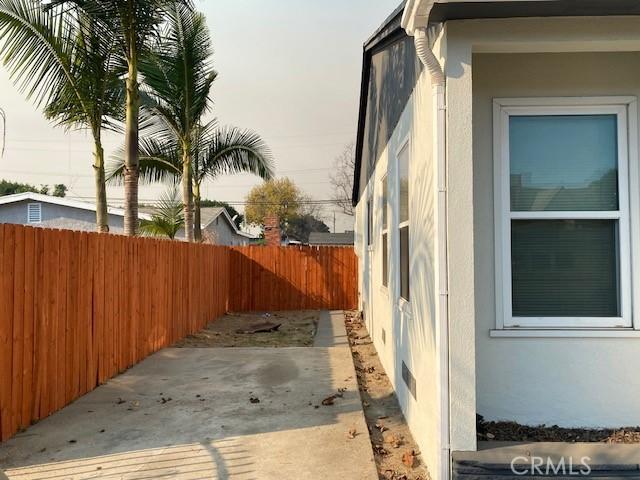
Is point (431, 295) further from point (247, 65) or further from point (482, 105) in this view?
point (247, 65)

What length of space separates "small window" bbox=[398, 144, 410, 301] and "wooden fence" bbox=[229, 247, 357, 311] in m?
9.78

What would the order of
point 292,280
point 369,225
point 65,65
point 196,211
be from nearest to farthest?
point 65,65 < point 369,225 < point 196,211 < point 292,280

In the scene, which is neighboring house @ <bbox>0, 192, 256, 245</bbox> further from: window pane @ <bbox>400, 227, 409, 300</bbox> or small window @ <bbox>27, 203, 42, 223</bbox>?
window pane @ <bbox>400, 227, 409, 300</bbox>

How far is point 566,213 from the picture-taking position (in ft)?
11.5

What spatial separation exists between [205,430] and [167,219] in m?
11.7

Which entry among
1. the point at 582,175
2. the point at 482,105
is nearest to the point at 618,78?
the point at 582,175

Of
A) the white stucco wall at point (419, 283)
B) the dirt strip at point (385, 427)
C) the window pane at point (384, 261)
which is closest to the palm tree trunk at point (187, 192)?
the dirt strip at point (385, 427)

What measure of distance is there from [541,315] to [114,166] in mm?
11773

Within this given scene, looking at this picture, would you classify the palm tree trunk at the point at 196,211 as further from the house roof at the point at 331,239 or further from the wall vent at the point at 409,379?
the house roof at the point at 331,239

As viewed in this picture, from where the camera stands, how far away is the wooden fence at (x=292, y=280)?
586 inches

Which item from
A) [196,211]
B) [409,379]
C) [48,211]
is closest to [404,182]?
[409,379]

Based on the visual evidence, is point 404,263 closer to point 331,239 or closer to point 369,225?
point 369,225

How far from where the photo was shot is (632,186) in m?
3.43

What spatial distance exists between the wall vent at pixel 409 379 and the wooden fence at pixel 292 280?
33.1 ft
